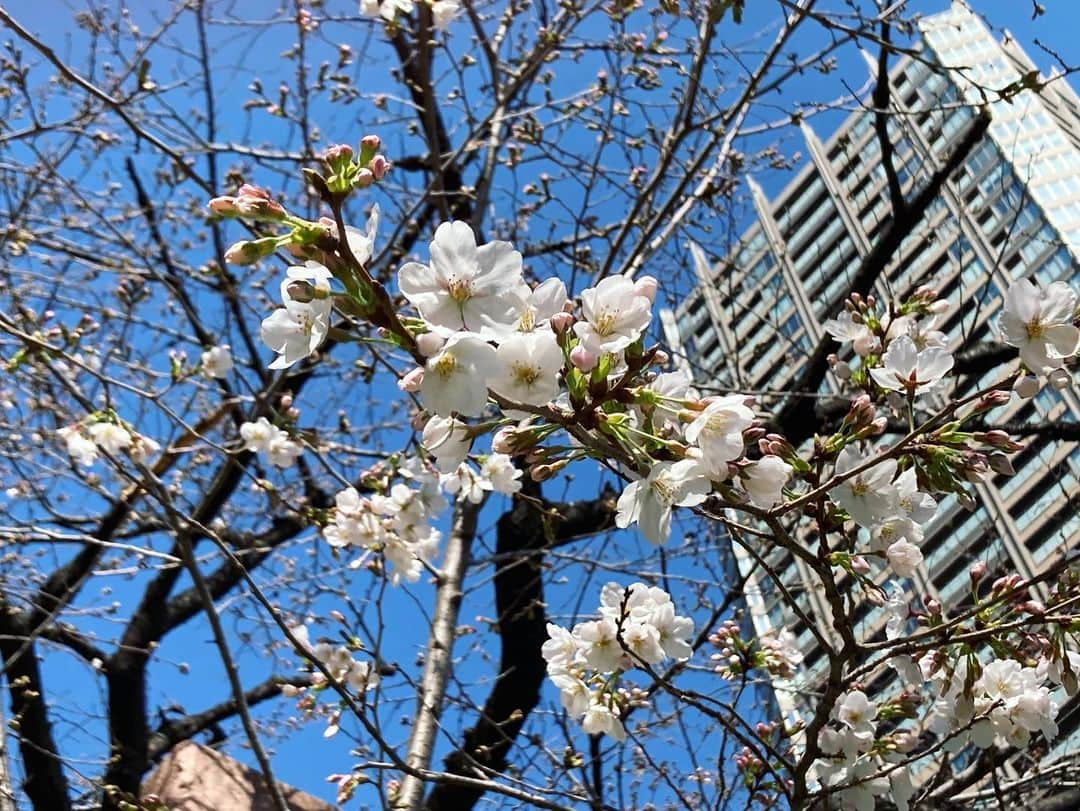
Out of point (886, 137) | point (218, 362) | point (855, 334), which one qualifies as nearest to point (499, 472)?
point (855, 334)

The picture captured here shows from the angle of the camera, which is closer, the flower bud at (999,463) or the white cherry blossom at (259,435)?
the flower bud at (999,463)

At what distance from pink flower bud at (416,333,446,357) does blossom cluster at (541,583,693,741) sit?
2.81 ft

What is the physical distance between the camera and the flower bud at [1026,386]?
1.24 meters

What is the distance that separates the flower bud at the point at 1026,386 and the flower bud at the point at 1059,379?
5 cm

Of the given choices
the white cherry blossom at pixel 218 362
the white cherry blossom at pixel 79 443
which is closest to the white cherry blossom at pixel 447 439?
the white cherry blossom at pixel 79 443

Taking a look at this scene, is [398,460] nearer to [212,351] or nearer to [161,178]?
[212,351]

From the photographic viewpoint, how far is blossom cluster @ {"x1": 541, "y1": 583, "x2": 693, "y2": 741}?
68.4 inches

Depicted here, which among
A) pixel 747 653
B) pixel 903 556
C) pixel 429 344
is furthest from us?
pixel 747 653

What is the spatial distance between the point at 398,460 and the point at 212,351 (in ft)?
4.12

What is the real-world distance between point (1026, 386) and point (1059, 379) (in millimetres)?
114

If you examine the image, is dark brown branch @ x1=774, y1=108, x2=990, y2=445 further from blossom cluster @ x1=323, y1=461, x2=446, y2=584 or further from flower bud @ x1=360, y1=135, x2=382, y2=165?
flower bud @ x1=360, y1=135, x2=382, y2=165

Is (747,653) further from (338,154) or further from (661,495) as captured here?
(338,154)

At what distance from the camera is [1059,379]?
1315 mm

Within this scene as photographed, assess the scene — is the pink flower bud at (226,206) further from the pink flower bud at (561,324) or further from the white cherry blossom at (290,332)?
the pink flower bud at (561,324)
